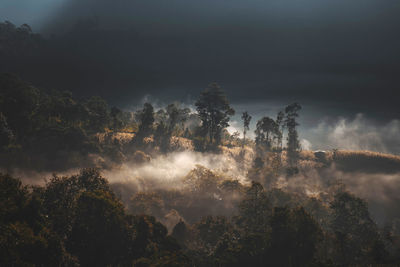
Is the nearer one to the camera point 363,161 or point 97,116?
point 97,116

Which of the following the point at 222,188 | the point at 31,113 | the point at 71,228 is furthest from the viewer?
the point at 222,188

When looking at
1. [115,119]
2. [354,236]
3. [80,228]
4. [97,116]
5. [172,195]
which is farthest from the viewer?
[115,119]

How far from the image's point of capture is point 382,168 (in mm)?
106625

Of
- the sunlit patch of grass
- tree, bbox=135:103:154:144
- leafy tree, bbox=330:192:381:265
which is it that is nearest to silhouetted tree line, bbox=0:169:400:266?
leafy tree, bbox=330:192:381:265

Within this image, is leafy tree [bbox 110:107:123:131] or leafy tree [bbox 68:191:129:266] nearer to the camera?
leafy tree [bbox 68:191:129:266]

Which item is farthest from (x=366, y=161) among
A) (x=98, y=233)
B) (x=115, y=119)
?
(x=98, y=233)

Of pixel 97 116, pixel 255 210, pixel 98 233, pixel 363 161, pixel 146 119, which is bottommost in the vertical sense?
pixel 98 233

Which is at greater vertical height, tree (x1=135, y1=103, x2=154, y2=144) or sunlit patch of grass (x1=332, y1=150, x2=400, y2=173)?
tree (x1=135, y1=103, x2=154, y2=144)

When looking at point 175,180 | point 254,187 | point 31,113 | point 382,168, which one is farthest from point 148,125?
point 382,168

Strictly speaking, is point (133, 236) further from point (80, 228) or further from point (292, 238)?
point (292, 238)

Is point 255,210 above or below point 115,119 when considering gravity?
below

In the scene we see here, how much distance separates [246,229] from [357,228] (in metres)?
25.1

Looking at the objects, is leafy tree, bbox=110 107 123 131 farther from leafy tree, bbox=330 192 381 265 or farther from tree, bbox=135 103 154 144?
leafy tree, bbox=330 192 381 265

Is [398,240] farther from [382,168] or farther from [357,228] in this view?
[382,168]
